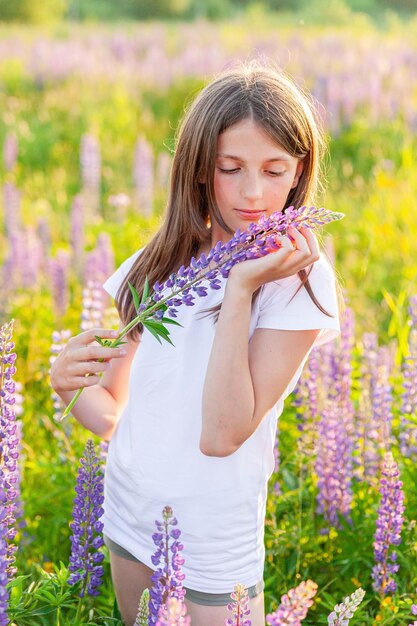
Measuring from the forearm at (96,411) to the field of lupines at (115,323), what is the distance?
190mm

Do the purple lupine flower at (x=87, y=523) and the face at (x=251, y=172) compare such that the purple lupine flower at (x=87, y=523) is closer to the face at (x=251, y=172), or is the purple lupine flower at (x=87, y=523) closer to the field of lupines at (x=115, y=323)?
the field of lupines at (x=115, y=323)

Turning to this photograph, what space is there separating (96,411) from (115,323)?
0.93m

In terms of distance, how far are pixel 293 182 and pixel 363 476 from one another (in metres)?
1.18

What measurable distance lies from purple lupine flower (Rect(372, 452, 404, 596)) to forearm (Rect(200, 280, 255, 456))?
41 centimetres

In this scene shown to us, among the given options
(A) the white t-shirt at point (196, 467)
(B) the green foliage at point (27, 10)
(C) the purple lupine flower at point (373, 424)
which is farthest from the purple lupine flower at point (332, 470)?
(B) the green foliage at point (27, 10)

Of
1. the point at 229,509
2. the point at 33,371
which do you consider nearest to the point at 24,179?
the point at 33,371

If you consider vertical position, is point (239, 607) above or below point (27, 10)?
below

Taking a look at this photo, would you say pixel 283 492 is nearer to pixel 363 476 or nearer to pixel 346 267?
pixel 363 476

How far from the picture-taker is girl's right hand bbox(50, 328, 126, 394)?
1966 millimetres

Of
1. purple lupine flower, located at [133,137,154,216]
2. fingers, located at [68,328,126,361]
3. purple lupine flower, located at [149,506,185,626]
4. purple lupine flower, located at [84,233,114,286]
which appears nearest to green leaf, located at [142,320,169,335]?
fingers, located at [68,328,126,361]

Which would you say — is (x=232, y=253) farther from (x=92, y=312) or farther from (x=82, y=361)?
(x=92, y=312)

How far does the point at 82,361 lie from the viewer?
2.07 m

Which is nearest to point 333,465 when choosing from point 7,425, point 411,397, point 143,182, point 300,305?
point 411,397

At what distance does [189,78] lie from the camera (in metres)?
11.0
